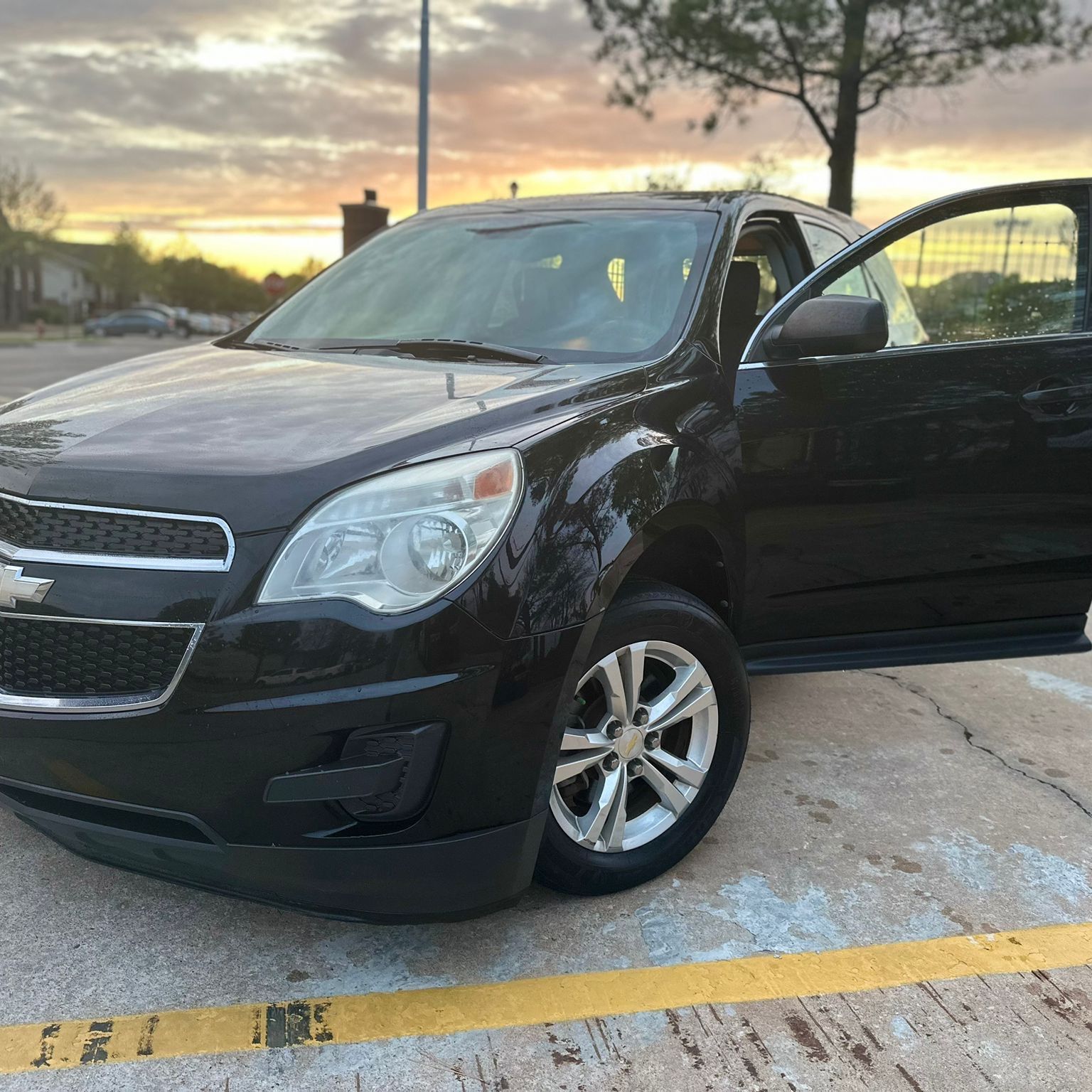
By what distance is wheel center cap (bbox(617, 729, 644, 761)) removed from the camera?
8.30 feet

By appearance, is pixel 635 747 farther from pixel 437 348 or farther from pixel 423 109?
pixel 423 109

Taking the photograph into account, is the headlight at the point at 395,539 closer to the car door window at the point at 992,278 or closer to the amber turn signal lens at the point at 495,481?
the amber turn signal lens at the point at 495,481

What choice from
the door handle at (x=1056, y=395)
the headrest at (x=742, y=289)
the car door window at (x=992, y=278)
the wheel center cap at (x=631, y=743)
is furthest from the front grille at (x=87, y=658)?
the door handle at (x=1056, y=395)

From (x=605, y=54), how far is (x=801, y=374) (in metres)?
14.5

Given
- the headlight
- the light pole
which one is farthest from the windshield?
the light pole

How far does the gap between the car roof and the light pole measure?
34.3 ft

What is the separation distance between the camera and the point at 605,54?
15.8m

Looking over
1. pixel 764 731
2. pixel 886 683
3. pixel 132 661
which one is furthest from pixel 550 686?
pixel 886 683

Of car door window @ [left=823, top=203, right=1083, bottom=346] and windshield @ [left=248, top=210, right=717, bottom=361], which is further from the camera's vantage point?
car door window @ [left=823, top=203, right=1083, bottom=346]

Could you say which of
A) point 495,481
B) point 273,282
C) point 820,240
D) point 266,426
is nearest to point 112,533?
point 266,426

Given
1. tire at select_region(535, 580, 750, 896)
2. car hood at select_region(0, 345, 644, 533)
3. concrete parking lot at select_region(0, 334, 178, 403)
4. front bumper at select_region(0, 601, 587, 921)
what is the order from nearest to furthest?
front bumper at select_region(0, 601, 587, 921) < car hood at select_region(0, 345, 644, 533) < tire at select_region(535, 580, 750, 896) < concrete parking lot at select_region(0, 334, 178, 403)

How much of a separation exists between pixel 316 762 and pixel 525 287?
6.08 feet

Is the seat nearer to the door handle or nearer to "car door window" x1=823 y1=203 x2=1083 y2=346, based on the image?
"car door window" x1=823 y1=203 x2=1083 y2=346

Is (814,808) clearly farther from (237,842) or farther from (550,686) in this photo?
(237,842)
